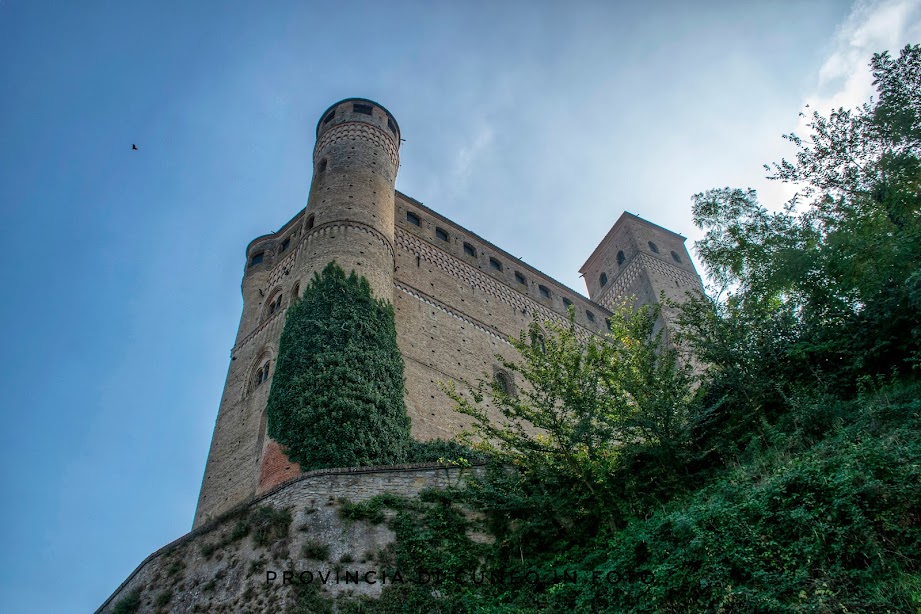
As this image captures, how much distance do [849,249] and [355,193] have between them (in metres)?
11.7

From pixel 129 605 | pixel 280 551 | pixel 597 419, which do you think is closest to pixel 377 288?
pixel 280 551

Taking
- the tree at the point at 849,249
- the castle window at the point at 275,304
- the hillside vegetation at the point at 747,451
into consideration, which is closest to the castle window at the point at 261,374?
the castle window at the point at 275,304

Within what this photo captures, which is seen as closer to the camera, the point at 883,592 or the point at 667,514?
the point at 883,592

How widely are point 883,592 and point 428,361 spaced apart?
1195 cm

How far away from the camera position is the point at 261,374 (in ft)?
52.1

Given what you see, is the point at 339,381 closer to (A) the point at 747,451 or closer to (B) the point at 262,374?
(B) the point at 262,374

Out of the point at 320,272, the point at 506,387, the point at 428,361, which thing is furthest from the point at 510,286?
the point at 320,272

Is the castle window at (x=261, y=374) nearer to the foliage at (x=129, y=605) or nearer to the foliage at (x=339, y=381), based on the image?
the foliage at (x=339, y=381)

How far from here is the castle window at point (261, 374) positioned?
15.7 metres

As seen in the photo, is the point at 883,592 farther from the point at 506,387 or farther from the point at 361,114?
the point at 361,114

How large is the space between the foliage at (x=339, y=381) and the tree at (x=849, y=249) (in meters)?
6.62

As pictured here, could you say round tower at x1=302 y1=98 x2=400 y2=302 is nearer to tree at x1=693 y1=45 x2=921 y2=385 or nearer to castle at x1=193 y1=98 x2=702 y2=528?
castle at x1=193 y1=98 x2=702 y2=528

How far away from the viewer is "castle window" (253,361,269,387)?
1566 centimetres

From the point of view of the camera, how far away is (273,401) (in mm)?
12758
